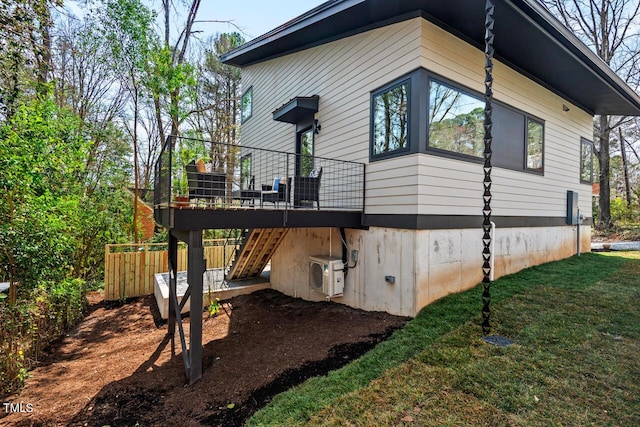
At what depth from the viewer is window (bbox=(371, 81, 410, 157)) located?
15.7 feet

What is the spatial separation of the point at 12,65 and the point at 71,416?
13.6 ft

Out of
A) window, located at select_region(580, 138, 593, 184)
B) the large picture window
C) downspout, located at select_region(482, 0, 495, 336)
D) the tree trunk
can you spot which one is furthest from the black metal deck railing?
the tree trunk

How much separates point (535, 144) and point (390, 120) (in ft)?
13.5

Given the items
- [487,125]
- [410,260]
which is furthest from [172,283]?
[487,125]

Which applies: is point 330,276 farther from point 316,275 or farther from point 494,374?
point 494,374

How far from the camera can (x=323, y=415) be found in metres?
2.58

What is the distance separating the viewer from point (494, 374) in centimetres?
286

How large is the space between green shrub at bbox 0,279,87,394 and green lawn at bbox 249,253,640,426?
359 centimetres

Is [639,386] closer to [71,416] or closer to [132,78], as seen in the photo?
[71,416]

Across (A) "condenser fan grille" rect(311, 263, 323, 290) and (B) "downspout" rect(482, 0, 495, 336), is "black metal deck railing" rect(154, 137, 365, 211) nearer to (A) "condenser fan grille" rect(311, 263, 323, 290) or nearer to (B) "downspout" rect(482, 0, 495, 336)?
(A) "condenser fan grille" rect(311, 263, 323, 290)

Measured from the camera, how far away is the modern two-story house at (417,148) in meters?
4.57

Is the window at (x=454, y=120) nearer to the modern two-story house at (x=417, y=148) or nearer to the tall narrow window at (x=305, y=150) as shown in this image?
the modern two-story house at (x=417, y=148)

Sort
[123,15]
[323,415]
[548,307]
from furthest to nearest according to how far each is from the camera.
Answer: [123,15]
[548,307]
[323,415]

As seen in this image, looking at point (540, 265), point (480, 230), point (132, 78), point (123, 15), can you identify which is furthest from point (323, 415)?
point (123, 15)
